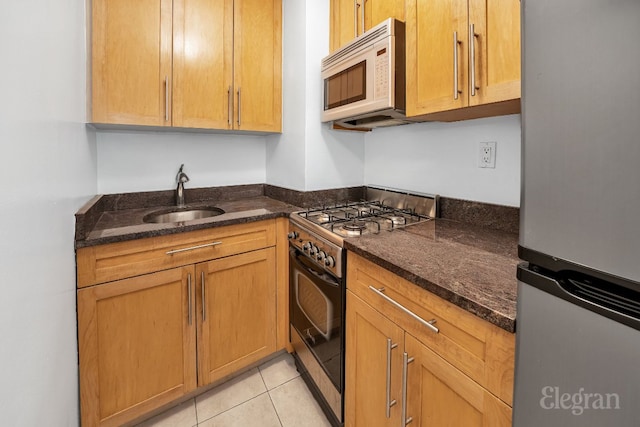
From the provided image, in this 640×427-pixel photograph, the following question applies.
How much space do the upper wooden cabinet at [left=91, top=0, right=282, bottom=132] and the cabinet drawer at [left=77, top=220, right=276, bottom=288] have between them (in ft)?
2.20

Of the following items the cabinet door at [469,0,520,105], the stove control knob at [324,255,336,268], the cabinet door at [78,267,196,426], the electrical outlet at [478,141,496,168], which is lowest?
the cabinet door at [78,267,196,426]

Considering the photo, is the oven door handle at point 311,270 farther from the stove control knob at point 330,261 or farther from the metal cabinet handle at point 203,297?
the metal cabinet handle at point 203,297

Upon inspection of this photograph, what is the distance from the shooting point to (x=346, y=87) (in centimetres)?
156

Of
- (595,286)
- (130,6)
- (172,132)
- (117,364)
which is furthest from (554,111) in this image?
(172,132)

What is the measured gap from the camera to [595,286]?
1.51 feet

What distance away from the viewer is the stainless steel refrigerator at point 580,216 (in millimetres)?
404

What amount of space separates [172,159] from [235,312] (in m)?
1.11

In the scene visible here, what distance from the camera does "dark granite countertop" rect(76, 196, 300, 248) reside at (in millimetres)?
1203

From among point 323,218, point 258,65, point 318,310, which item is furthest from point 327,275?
point 258,65

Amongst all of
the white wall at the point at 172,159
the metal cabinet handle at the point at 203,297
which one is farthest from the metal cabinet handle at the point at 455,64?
the white wall at the point at 172,159

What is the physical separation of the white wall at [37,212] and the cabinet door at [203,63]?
60cm

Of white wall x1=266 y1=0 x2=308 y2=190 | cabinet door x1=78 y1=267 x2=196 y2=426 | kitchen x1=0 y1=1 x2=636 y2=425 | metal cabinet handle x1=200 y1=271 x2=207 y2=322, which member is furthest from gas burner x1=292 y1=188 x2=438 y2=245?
cabinet door x1=78 y1=267 x2=196 y2=426

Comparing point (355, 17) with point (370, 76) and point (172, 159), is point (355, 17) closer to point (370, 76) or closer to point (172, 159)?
point (370, 76)

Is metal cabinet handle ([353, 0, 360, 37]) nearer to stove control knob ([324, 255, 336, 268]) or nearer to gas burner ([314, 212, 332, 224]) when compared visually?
gas burner ([314, 212, 332, 224])
